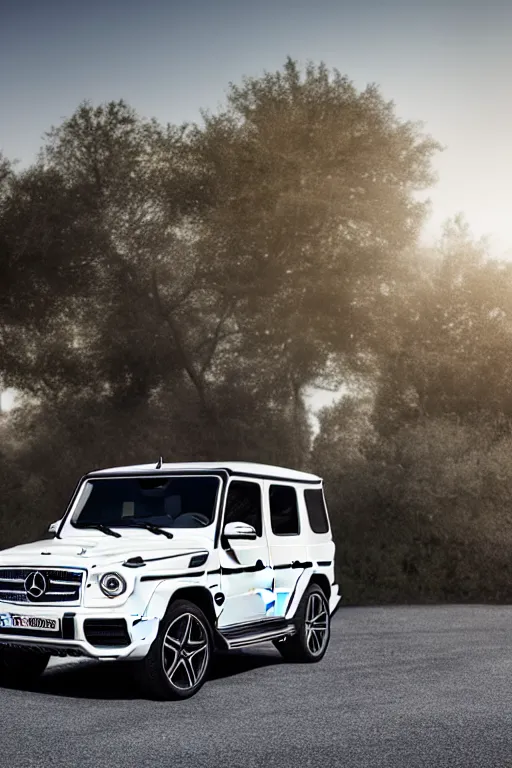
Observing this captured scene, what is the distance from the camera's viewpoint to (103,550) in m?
9.15

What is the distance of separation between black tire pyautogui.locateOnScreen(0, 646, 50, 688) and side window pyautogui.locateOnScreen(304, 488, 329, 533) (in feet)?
12.2

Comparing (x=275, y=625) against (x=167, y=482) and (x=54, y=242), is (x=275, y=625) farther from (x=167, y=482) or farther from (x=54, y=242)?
(x=54, y=242)

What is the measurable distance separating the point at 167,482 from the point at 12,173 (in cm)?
2031

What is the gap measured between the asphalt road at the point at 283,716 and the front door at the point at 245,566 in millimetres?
697

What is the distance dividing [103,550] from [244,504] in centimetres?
196

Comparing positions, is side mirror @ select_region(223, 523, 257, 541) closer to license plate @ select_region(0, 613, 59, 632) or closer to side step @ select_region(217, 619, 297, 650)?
side step @ select_region(217, 619, 297, 650)

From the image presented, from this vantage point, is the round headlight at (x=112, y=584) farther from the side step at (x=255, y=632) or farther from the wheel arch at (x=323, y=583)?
the wheel arch at (x=323, y=583)

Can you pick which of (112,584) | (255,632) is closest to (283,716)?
(112,584)

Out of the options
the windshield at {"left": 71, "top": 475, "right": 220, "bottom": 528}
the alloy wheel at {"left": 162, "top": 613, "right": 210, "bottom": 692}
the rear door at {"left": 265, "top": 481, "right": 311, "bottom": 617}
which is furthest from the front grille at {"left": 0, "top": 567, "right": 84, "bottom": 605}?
the rear door at {"left": 265, "top": 481, "right": 311, "bottom": 617}

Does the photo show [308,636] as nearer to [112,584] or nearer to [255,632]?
[255,632]

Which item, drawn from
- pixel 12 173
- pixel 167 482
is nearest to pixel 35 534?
pixel 12 173

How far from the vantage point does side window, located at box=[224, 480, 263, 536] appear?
10.3 m

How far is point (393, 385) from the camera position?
27750 mm

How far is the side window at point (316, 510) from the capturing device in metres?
12.2
